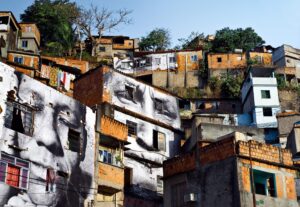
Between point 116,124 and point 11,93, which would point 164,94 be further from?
point 11,93

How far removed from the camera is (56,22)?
65.4 meters

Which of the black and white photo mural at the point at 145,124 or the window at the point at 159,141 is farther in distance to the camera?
the window at the point at 159,141

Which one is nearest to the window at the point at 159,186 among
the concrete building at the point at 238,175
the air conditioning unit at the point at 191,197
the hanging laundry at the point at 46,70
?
the concrete building at the point at 238,175

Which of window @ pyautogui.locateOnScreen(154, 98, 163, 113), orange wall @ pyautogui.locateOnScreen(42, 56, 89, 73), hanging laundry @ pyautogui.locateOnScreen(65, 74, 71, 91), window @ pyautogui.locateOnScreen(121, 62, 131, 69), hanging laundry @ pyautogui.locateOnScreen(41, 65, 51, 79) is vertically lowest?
window @ pyautogui.locateOnScreen(154, 98, 163, 113)

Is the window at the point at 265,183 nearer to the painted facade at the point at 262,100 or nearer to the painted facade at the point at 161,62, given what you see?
the painted facade at the point at 262,100

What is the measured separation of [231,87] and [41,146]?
119ft

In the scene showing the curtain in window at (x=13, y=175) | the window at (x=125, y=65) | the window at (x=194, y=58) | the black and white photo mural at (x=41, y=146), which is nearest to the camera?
the curtain in window at (x=13, y=175)

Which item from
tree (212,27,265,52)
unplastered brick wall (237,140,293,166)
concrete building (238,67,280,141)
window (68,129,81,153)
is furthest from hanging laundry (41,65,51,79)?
unplastered brick wall (237,140,293,166)

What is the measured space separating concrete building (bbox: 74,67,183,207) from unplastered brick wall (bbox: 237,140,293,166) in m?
→ 9.81

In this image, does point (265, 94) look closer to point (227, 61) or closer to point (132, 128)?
point (227, 61)

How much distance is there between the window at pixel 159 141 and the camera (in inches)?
1438

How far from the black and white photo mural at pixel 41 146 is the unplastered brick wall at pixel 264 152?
25.9ft

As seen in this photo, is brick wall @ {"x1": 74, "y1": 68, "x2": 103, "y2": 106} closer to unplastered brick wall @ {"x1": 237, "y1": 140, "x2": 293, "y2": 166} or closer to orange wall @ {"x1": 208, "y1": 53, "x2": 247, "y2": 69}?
unplastered brick wall @ {"x1": 237, "y1": 140, "x2": 293, "y2": 166}

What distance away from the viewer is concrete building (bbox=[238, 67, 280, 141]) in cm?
4962
